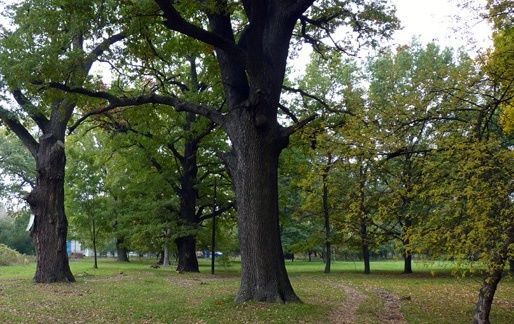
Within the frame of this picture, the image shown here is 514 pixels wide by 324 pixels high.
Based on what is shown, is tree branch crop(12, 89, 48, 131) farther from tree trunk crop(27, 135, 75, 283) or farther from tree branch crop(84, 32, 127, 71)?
tree branch crop(84, 32, 127, 71)

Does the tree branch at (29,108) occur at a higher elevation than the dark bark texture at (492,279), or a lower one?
higher

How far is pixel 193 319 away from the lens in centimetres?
981

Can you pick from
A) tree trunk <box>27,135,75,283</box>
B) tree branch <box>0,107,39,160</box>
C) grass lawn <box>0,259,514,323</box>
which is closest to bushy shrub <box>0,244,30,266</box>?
tree trunk <box>27,135,75,283</box>

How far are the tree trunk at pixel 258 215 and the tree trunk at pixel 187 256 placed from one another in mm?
16334

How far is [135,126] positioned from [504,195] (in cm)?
1823

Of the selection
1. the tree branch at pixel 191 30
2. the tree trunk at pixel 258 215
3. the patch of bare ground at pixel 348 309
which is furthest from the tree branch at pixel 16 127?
the patch of bare ground at pixel 348 309

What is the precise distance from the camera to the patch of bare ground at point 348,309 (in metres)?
10.2

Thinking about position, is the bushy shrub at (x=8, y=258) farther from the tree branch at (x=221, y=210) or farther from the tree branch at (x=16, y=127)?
the tree branch at (x=16, y=127)

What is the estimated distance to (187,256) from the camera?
27672mm

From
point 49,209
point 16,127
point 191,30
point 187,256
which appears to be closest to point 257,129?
point 191,30

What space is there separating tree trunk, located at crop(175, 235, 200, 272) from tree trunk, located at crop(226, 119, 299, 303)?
1633cm

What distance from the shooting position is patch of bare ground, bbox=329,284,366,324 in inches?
403

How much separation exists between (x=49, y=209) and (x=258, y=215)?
10123 mm

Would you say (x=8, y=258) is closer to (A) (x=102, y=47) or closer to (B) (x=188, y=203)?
(B) (x=188, y=203)
